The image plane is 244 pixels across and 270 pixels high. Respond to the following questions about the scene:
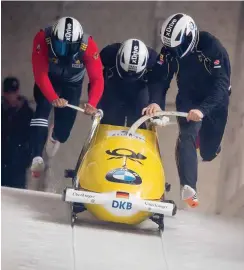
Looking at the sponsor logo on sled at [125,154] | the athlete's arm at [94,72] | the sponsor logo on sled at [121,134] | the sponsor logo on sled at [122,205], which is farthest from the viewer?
the athlete's arm at [94,72]

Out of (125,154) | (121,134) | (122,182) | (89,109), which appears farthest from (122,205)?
(89,109)

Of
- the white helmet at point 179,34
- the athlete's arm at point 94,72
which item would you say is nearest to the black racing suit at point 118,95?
the athlete's arm at point 94,72

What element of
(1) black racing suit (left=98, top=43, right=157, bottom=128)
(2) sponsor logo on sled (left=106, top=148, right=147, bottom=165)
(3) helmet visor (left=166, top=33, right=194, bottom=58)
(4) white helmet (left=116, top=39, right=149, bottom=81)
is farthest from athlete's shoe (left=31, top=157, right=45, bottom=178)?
(3) helmet visor (left=166, top=33, right=194, bottom=58)

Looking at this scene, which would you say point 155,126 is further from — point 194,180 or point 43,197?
point 43,197

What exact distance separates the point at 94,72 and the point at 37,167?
594mm

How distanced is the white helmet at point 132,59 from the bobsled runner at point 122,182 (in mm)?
299

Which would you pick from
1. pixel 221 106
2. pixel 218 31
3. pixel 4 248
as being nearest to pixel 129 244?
pixel 4 248

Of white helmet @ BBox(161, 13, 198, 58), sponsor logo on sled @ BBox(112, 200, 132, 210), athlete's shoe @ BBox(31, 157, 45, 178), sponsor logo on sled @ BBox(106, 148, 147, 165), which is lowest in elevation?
sponsor logo on sled @ BBox(112, 200, 132, 210)

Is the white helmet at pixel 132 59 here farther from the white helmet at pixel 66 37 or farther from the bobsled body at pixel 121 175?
the bobsled body at pixel 121 175

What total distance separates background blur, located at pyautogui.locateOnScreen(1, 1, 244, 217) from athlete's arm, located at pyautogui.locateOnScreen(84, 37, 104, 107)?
0.05 m

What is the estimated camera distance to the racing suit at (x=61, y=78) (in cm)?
376

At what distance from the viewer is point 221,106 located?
368 cm

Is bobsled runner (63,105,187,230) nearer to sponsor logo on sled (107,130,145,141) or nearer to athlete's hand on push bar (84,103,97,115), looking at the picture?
sponsor logo on sled (107,130,145,141)

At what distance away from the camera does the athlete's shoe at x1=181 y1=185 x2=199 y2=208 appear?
3.70 metres
